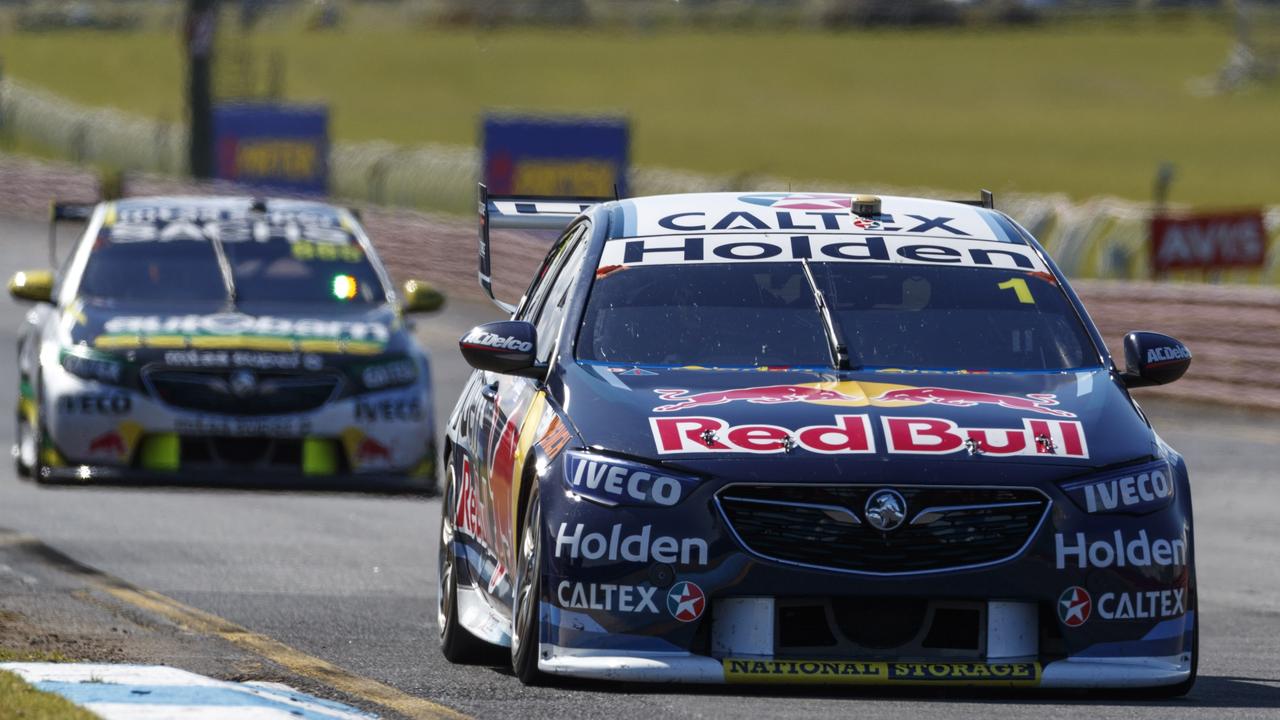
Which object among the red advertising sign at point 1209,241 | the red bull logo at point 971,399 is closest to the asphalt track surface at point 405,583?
the red bull logo at point 971,399

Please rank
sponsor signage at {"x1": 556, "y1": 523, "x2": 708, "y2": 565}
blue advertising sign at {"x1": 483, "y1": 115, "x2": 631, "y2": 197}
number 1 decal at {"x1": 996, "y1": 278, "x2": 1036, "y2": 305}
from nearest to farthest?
1. sponsor signage at {"x1": 556, "y1": 523, "x2": 708, "y2": 565}
2. number 1 decal at {"x1": 996, "y1": 278, "x2": 1036, "y2": 305}
3. blue advertising sign at {"x1": 483, "y1": 115, "x2": 631, "y2": 197}

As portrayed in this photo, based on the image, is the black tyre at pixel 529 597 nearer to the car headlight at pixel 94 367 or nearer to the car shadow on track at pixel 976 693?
the car shadow on track at pixel 976 693

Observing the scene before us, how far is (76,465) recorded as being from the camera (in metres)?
13.5

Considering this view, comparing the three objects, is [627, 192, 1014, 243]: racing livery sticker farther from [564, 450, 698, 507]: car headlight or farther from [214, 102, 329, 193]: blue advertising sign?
[214, 102, 329, 193]: blue advertising sign

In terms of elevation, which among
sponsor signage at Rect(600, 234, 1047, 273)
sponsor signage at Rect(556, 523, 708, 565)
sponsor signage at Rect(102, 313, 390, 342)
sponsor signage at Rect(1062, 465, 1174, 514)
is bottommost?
sponsor signage at Rect(102, 313, 390, 342)

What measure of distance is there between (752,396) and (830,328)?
2.03ft

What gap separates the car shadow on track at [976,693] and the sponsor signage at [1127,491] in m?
0.51

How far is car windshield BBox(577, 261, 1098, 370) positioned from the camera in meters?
7.66

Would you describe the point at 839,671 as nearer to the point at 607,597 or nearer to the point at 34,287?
the point at 607,597

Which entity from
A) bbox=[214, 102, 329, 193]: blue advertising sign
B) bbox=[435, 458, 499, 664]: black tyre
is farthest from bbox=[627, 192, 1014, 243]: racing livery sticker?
bbox=[214, 102, 329, 193]: blue advertising sign

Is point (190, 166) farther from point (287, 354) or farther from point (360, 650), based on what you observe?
point (360, 650)

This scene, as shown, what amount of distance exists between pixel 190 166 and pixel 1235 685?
31.6 m

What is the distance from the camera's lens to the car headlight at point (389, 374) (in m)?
13.7

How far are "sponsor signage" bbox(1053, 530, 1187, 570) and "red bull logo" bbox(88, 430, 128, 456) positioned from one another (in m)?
7.63
